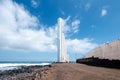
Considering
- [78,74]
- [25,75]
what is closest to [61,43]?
[25,75]

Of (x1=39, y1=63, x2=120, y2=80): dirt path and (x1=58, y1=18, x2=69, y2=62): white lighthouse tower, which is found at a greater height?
(x1=58, y1=18, x2=69, y2=62): white lighthouse tower

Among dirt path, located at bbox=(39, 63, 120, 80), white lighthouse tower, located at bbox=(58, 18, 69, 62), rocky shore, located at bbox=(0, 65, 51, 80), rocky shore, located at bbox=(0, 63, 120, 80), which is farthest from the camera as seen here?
white lighthouse tower, located at bbox=(58, 18, 69, 62)

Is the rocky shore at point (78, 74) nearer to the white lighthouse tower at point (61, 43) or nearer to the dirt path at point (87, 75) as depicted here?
the dirt path at point (87, 75)

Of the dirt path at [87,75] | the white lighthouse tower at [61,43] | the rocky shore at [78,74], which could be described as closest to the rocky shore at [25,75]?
the rocky shore at [78,74]

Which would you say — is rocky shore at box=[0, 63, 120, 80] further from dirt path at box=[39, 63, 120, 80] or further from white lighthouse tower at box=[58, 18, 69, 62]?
white lighthouse tower at box=[58, 18, 69, 62]

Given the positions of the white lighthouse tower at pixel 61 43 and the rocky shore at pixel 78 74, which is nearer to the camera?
the rocky shore at pixel 78 74

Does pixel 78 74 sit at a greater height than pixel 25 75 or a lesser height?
lesser

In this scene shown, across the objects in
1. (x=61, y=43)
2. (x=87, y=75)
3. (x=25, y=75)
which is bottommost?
(x=87, y=75)

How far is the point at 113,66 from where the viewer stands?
44.5 feet

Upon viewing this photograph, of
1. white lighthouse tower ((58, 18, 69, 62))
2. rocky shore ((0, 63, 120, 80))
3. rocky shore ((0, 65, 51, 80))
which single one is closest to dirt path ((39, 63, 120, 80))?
rocky shore ((0, 63, 120, 80))

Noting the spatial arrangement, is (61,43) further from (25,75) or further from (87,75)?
(87,75)

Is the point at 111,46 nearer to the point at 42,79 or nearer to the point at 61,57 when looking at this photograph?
the point at 42,79

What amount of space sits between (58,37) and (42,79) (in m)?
34.5

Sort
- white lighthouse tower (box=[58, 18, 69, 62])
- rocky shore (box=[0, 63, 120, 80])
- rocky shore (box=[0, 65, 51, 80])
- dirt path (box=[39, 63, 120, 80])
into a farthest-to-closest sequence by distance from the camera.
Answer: white lighthouse tower (box=[58, 18, 69, 62]) → rocky shore (box=[0, 65, 51, 80]) → rocky shore (box=[0, 63, 120, 80]) → dirt path (box=[39, 63, 120, 80])
